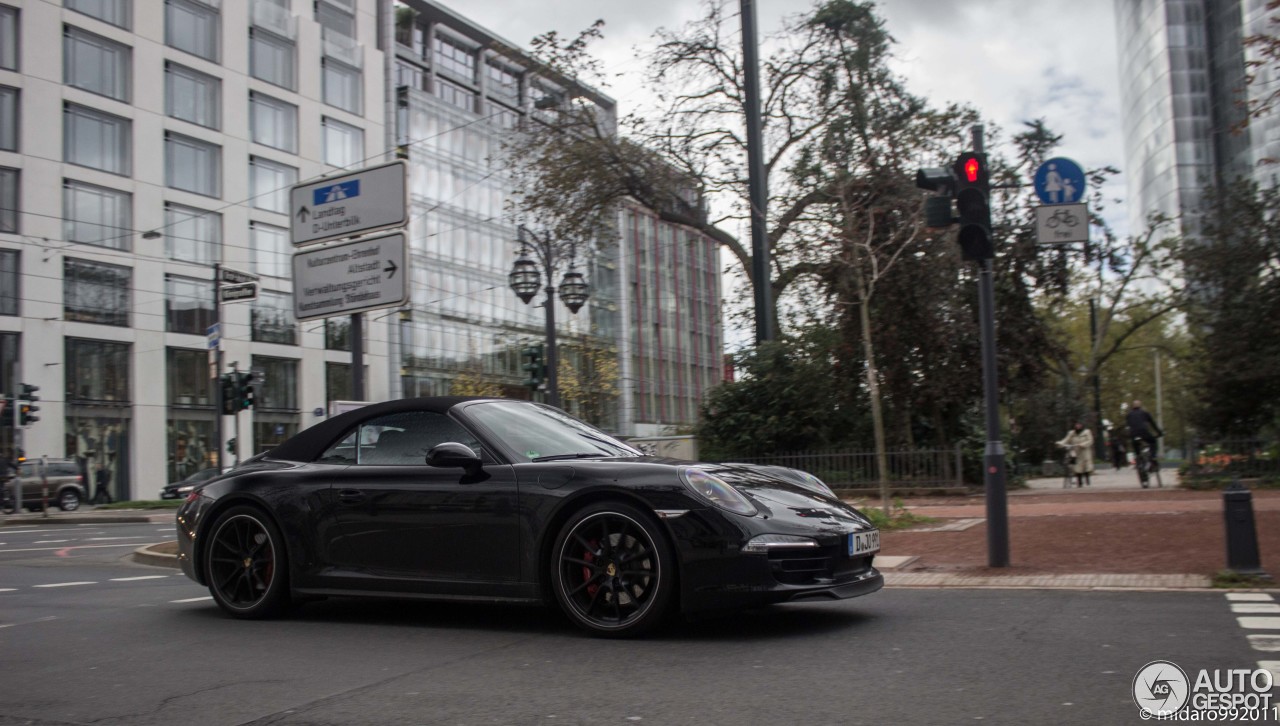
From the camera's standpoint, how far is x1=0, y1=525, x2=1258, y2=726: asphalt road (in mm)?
4406

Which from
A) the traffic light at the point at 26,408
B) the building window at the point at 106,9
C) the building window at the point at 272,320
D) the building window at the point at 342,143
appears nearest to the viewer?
the traffic light at the point at 26,408

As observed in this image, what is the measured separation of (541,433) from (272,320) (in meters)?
45.7

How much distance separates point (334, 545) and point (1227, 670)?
476 centimetres

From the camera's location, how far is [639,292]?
267 feet

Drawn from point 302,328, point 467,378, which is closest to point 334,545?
point 302,328

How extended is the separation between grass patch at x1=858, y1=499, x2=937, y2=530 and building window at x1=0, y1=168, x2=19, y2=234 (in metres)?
35.5

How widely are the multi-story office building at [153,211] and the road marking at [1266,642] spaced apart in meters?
40.2

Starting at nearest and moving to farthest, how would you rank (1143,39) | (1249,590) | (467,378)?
(1249,590) < (467,378) < (1143,39)

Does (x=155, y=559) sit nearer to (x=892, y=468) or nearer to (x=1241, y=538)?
(x=1241, y=538)

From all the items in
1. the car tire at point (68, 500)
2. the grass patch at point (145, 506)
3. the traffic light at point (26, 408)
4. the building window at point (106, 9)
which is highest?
the building window at point (106, 9)

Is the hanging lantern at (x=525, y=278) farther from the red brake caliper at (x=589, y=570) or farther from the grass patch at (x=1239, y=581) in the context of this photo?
the red brake caliper at (x=589, y=570)

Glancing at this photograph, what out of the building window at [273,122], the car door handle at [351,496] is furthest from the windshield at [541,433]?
the building window at [273,122]

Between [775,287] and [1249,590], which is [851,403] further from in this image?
[1249,590]

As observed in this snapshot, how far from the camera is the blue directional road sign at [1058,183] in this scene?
10273 millimetres
